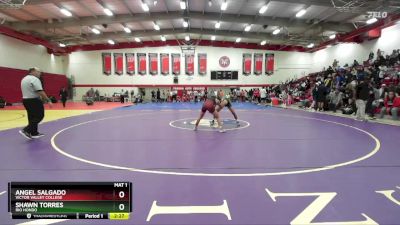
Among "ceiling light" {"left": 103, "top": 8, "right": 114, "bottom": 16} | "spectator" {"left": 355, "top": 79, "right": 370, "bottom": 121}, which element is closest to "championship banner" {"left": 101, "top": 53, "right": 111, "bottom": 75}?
"ceiling light" {"left": 103, "top": 8, "right": 114, "bottom": 16}

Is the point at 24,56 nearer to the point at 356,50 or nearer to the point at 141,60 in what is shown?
the point at 141,60

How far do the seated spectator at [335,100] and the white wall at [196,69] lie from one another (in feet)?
62.1

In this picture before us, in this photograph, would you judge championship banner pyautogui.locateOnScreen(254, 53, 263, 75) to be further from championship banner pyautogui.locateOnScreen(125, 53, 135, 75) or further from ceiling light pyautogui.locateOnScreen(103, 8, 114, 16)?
ceiling light pyautogui.locateOnScreen(103, 8, 114, 16)

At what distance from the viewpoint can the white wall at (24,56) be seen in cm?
2379

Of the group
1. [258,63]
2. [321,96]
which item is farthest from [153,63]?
[321,96]

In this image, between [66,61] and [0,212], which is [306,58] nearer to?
[66,61]

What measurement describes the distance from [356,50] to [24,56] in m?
33.4

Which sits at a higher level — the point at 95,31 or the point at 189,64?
the point at 95,31

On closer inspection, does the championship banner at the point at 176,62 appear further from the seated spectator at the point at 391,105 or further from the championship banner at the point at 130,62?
the seated spectator at the point at 391,105

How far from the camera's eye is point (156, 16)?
23.3 metres

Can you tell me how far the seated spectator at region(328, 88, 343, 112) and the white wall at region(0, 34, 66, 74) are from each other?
26915 millimetres

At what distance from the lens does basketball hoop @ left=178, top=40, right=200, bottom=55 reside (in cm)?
3400

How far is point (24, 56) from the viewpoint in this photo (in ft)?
87.2
